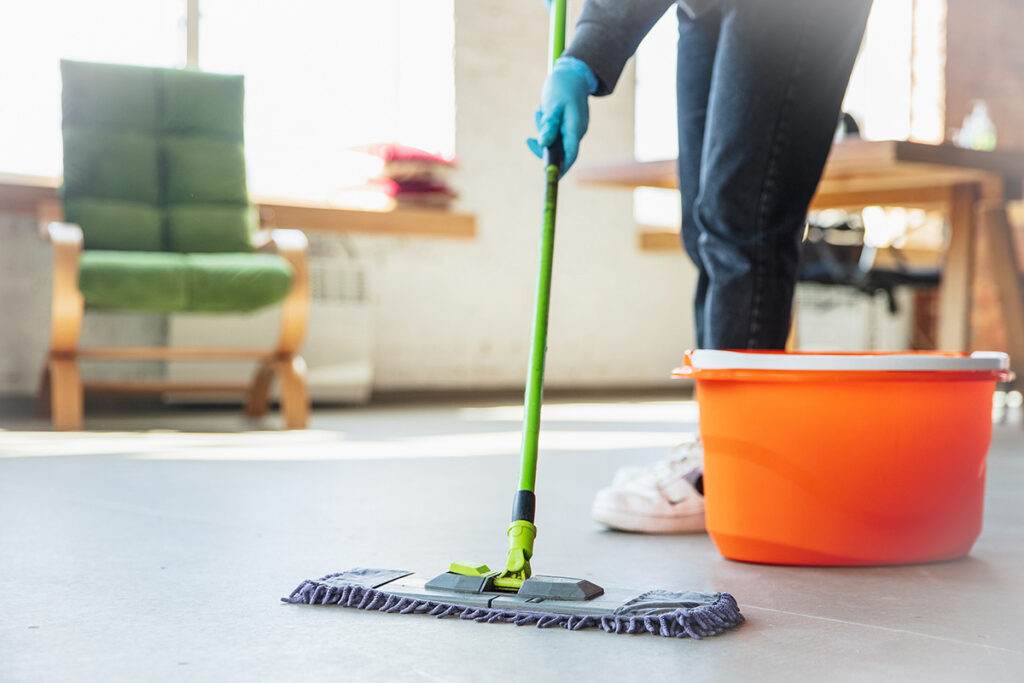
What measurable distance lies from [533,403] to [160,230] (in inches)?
105

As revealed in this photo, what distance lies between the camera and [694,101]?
170 cm

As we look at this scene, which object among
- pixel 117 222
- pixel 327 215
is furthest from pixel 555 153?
pixel 327 215

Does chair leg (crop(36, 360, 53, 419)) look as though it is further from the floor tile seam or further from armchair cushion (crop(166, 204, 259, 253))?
the floor tile seam

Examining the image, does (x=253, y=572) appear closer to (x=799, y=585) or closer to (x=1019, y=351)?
(x=799, y=585)

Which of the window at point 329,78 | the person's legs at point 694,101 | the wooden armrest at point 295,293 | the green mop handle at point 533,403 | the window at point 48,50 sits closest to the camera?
the green mop handle at point 533,403

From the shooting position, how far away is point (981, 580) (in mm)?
1271

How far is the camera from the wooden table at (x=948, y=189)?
281 centimetres

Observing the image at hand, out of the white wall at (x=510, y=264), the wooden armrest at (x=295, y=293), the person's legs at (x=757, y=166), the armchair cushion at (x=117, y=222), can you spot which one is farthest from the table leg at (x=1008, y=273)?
the armchair cushion at (x=117, y=222)

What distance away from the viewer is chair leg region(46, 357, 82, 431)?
10.1ft

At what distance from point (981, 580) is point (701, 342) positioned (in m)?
0.55

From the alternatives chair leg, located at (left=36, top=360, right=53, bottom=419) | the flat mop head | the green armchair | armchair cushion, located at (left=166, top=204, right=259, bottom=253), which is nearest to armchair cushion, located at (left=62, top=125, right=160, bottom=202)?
the green armchair

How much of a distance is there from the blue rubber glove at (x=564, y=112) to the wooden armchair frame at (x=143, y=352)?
2099 mm

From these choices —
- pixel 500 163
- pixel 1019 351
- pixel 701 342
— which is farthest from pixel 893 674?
pixel 500 163

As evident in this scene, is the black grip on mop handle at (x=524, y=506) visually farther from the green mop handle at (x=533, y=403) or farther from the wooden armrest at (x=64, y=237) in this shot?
the wooden armrest at (x=64, y=237)
